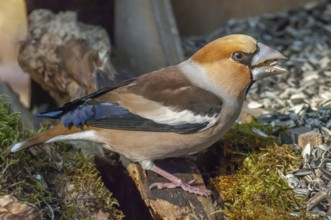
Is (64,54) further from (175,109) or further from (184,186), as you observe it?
(184,186)

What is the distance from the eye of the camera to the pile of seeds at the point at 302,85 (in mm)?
3998

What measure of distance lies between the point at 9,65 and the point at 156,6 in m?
2.00

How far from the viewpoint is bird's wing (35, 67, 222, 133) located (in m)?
3.92

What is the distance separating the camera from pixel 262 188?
3.90 meters

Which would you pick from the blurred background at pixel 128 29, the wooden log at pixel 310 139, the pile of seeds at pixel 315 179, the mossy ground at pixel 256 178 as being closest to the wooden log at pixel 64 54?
the blurred background at pixel 128 29

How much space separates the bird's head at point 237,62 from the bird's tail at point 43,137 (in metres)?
0.87

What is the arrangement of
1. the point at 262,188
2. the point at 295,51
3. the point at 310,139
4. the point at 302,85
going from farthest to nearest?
the point at 295,51 < the point at 302,85 < the point at 310,139 < the point at 262,188

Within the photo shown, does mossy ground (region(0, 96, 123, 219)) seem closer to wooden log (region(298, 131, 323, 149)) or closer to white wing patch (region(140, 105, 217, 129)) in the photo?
white wing patch (region(140, 105, 217, 129))

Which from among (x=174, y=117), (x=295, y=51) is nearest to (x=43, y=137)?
(x=174, y=117)

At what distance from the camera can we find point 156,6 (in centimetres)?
625

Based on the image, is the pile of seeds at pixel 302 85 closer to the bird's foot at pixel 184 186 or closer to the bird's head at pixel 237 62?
the bird's foot at pixel 184 186

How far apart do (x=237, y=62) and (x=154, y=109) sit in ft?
1.79

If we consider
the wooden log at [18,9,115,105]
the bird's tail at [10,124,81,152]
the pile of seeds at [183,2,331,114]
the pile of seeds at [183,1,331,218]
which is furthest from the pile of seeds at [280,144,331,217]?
the wooden log at [18,9,115,105]

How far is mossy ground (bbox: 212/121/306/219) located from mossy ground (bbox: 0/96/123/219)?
666 mm
